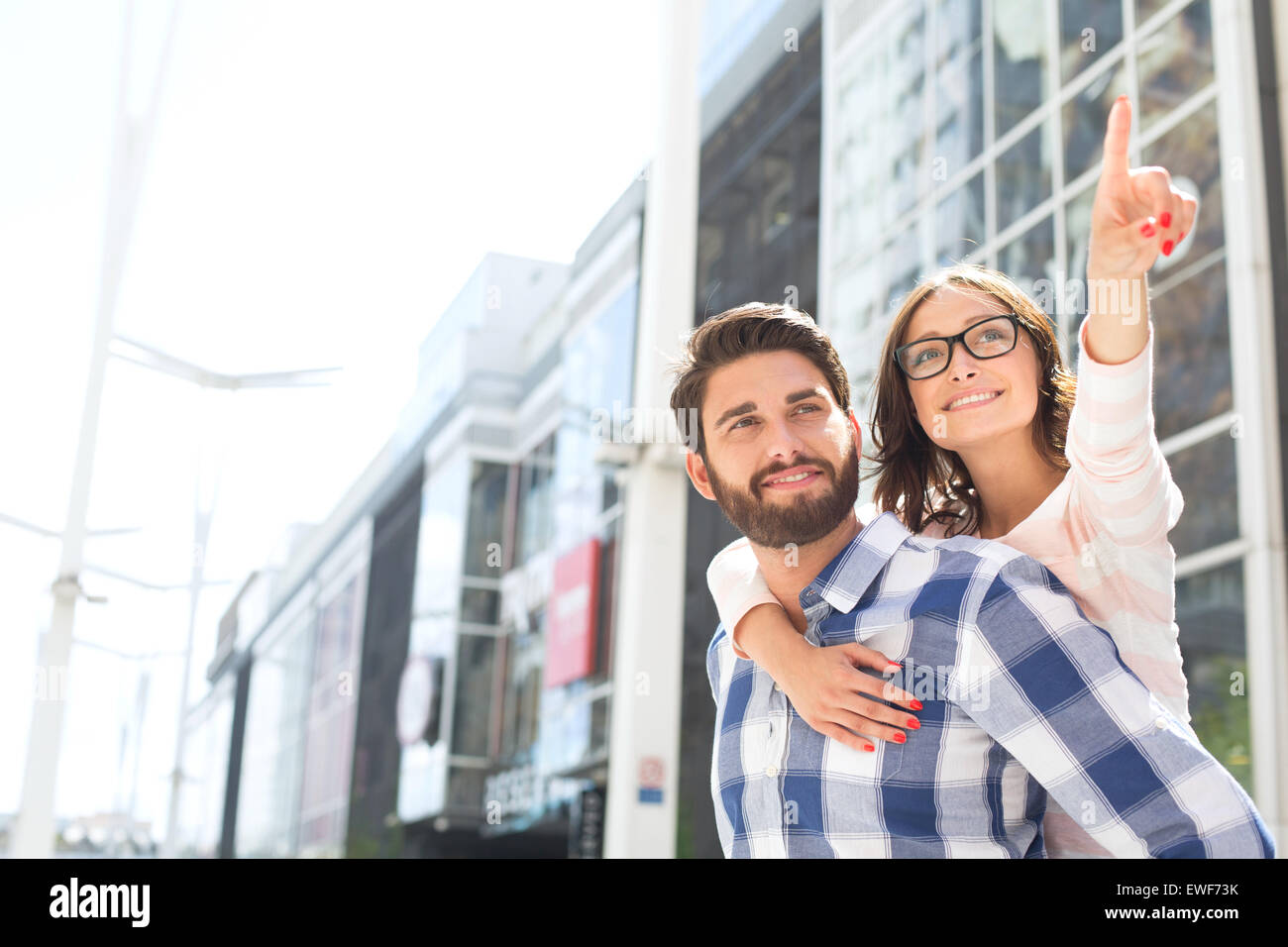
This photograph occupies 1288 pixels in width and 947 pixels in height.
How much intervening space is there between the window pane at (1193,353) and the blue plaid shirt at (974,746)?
4124 mm

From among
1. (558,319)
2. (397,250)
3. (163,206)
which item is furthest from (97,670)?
(558,319)

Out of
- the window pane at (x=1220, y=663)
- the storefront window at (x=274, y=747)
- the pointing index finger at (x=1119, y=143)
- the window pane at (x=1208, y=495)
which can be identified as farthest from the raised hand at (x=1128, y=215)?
the storefront window at (x=274, y=747)

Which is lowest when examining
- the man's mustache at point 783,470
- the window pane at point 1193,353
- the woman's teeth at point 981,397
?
the man's mustache at point 783,470

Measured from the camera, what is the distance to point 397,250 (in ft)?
22.2

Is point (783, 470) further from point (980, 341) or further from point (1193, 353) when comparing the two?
point (1193, 353)

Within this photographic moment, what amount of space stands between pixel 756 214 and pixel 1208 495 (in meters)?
4.36

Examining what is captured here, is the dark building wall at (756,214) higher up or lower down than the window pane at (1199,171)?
higher up

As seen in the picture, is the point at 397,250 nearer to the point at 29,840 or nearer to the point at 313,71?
the point at 313,71

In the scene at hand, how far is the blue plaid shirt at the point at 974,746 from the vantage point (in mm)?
1235

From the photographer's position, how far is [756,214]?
8656 mm

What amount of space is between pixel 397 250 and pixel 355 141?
765mm

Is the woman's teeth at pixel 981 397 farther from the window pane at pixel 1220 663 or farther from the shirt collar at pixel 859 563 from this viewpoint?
the window pane at pixel 1220 663

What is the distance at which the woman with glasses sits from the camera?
1.29 meters

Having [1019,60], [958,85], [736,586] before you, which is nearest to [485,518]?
[958,85]
